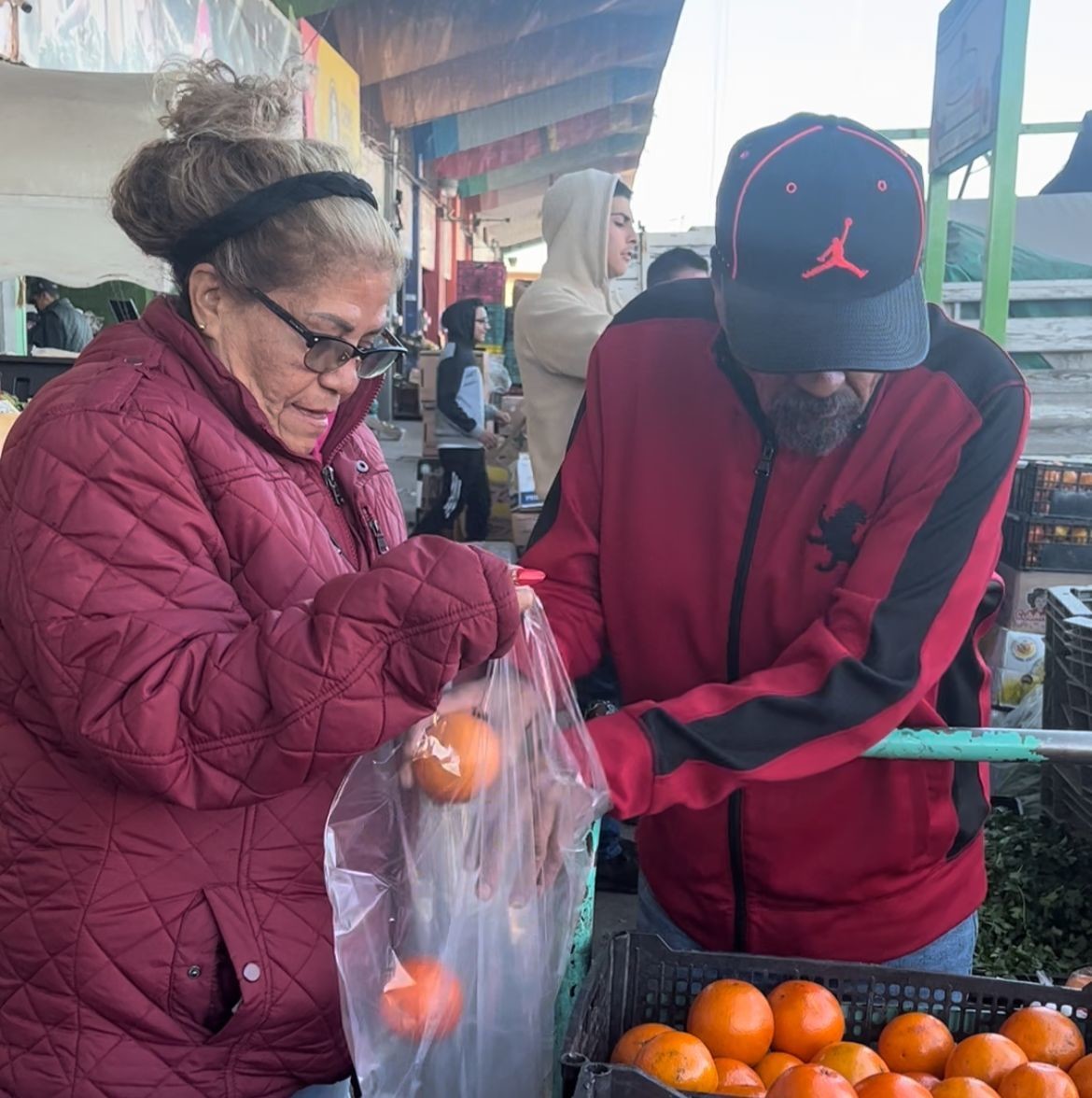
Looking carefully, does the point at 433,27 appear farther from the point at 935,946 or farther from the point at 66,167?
the point at 935,946

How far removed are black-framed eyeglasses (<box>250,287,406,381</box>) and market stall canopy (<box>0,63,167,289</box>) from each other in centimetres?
224

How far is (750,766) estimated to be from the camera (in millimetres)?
1291

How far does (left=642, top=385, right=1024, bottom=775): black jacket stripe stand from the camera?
129 cm

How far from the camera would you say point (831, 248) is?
1365 mm

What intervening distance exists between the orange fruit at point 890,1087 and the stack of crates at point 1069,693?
166cm

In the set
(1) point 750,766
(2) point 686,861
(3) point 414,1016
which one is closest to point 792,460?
(1) point 750,766

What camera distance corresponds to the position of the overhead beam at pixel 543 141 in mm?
18828

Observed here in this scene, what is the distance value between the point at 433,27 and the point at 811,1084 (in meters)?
12.6

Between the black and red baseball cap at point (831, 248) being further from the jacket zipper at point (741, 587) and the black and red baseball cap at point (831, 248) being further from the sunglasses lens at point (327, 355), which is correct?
the sunglasses lens at point (327, 355)

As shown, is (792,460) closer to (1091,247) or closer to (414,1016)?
(414,1016)

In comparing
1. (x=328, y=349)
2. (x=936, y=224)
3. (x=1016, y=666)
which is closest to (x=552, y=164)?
(x=936, y=224)

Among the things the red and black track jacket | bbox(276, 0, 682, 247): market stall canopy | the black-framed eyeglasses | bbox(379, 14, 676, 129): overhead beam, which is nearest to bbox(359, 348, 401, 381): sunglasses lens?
the black-framed eyeglasses

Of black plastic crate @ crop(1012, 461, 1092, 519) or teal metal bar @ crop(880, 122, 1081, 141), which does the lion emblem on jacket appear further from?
teal metal bar @ crop(880, 122, 1081, 141)

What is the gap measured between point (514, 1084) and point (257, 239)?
1034 millimetres
